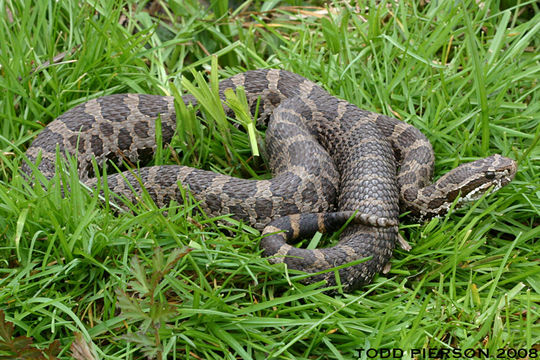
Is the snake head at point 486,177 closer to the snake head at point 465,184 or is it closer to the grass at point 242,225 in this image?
the snake head at point 465,184

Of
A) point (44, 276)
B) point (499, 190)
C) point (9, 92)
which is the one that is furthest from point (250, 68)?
point (44, 276)

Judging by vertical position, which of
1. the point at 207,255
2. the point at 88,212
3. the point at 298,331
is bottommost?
the point at 298,331

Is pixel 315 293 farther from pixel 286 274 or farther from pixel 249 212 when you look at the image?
pixel 249 212

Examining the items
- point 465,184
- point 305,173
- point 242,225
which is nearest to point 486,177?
point 465,184

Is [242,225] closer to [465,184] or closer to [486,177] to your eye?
[465,184]

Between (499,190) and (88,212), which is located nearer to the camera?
(88,212)

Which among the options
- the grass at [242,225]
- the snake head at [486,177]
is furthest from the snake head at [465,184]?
the grass at [242,225]
